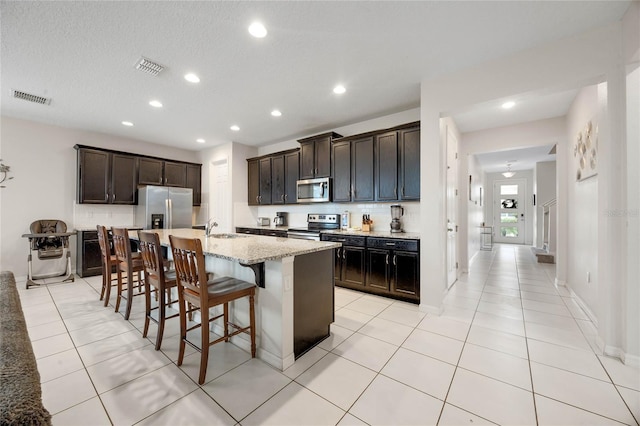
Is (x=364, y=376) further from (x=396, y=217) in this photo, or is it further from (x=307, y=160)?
(x=307, y=160)

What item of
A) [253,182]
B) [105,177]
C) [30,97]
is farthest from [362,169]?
[105,177]

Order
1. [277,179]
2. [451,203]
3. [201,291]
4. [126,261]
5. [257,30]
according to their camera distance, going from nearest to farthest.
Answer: [201,291] → [257,30] → [126,261] → [451,203] → [277,179]

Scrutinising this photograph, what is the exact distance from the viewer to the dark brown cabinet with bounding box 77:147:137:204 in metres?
4.65

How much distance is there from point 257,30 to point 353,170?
245 cm

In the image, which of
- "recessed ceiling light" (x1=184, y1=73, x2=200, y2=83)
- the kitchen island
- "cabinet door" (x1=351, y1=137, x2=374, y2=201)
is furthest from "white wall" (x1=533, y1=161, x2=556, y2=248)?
"recessed ceiling light" (x1=184, y1=73, x2=200, y2=83)

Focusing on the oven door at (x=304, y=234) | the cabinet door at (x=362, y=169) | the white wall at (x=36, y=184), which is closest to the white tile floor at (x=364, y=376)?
the oven door at (x=304, y=234)

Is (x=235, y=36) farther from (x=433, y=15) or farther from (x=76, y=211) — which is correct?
(x=76, y=211)

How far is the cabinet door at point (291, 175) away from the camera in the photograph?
16.5 ft

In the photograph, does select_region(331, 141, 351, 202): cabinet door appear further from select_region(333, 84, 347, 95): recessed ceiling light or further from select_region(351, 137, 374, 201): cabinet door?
select_region(333, 84, 347, 95): recessed ceiling light

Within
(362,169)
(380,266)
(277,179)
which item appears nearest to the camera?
(380,266)

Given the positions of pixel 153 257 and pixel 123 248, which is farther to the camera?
pixel 123 248

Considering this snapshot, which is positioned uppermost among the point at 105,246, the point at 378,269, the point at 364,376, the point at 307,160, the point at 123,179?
the point at 307,160

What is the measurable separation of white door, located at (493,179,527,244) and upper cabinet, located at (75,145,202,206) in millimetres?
10748

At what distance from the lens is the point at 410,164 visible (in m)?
3.59
